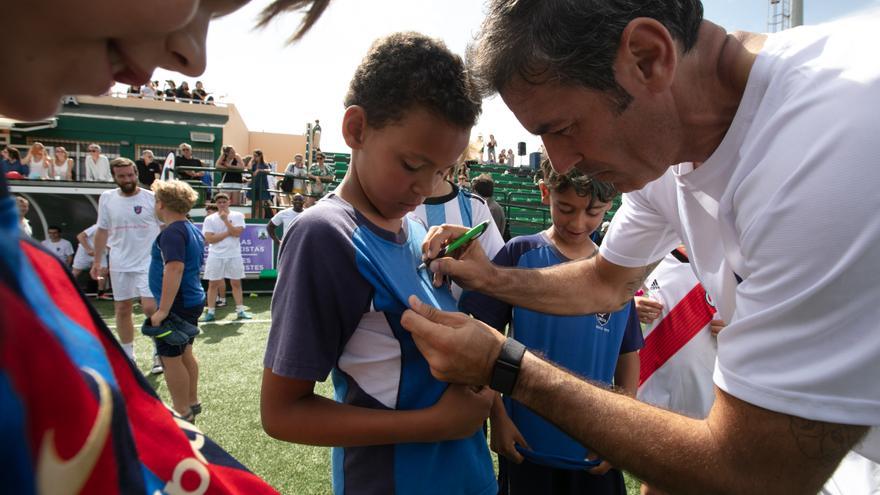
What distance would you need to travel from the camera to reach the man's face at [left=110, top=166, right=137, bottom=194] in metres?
6.28

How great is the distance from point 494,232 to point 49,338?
3349 millimetres

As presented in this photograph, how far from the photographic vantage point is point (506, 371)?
148cm

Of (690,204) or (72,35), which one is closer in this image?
(72,35)

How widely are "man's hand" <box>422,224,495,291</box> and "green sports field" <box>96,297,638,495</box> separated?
7.44 feet

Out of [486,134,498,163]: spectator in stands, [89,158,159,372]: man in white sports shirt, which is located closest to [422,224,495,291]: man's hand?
[89,158,159,372]: man in white sports shirt

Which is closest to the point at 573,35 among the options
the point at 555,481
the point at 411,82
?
the point at 411,82

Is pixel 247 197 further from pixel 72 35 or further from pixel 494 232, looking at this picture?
pixel 72 35

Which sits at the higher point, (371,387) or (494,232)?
(494,232)

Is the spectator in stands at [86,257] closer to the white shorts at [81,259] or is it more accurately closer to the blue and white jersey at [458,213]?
the white shorts at [81,259]

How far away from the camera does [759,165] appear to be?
1.23 meters

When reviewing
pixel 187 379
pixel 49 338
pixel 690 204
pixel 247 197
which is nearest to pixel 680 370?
pixel 690 204

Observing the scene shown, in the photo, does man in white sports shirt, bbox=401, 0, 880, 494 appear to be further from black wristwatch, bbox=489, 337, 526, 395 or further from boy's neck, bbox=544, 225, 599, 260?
boy's neck, bbox=544, 225, 599, 260

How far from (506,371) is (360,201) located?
0.73m

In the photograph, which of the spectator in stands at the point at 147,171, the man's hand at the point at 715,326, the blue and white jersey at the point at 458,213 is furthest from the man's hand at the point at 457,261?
the spectator in stands at the point at 147,171
